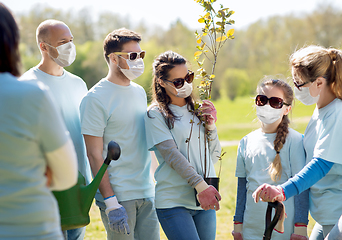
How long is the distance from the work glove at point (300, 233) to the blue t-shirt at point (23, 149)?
6.03 ft

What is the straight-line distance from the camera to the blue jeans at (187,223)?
247 cm

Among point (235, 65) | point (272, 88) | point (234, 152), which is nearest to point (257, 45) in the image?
point (235, 65)

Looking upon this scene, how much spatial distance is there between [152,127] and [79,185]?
71 centimetres

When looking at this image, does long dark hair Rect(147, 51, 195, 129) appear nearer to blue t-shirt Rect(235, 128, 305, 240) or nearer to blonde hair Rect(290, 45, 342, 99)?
blue t-shirt Rect(235, 128, 305, 240)

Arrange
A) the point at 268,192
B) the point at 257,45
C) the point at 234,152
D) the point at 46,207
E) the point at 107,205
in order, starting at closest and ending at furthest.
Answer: the point at 46,207 < the point at 268,192 < the point at 107,205 < the point at 234,152 < the point at 257,45

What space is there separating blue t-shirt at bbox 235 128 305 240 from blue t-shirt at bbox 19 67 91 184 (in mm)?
1428

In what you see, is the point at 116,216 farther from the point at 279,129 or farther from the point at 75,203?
the point at 279,129

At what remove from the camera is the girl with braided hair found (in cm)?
258

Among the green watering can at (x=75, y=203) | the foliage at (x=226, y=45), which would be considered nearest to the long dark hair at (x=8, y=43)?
the green watering can at (x=75, y=203)

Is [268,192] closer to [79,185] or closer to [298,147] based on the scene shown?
[298,147]

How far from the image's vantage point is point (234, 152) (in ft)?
49.0

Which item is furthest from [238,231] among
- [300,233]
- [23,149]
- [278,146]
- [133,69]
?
[23,149]

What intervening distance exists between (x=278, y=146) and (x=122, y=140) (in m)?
1.28

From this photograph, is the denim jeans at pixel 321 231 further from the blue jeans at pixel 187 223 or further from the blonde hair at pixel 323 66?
the blonde hair at pixel 323 66
